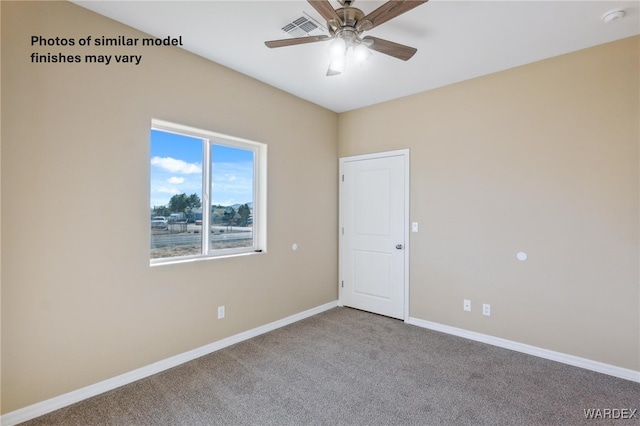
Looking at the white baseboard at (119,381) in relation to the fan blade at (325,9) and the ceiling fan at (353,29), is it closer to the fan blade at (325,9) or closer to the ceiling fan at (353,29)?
the ceiling fan at (353,29)

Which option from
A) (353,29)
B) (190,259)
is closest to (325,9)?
(353,29)

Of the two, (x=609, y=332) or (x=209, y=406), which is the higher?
(x=609, y=332)

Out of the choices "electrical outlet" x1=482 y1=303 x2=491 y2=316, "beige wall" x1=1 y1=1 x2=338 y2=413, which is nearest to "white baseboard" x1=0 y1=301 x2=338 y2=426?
"beige wall" x1=1 y1=1 x2=338 y2=413

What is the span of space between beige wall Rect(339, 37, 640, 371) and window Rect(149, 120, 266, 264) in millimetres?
1850

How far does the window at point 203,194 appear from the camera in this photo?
8.85 ft

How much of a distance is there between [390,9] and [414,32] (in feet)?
2.52

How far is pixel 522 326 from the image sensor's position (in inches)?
116

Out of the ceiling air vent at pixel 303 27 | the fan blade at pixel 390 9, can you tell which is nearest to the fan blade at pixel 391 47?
the fan blade at pixel 390 9

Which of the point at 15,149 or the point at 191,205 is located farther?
the point at 191,205

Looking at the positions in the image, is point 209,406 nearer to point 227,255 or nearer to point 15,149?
point 227,255

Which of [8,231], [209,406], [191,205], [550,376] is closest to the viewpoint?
[8,231]

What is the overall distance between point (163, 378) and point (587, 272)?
363 cm

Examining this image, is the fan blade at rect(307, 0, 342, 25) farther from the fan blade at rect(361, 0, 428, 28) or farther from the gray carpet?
the gray carpet

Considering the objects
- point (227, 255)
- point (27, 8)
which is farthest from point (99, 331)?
point (27, 8)
